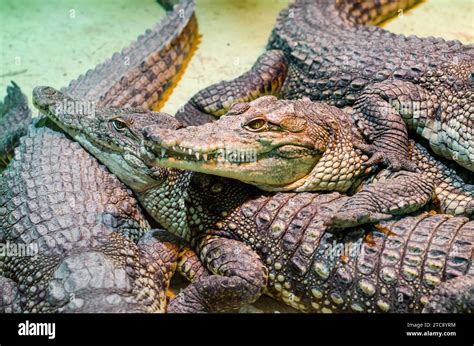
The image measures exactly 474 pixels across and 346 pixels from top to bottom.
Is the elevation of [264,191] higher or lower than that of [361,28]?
lower

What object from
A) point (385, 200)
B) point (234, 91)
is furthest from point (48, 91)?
point (385, 200)

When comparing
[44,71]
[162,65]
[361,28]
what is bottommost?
[44,71]

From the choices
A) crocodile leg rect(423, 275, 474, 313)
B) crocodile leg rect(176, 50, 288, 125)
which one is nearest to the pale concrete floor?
crocodile leg rect(176, 50, 288, 125)

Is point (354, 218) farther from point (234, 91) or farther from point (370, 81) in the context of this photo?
point (234, 91)

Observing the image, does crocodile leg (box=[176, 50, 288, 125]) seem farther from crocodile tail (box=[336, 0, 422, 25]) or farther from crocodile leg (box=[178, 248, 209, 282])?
crocodile leg (box=[178, 248, 209, 282])

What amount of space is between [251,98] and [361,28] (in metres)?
1.00

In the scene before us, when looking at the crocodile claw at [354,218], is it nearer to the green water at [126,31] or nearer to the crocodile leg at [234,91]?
the crocodile leg at [234,91]

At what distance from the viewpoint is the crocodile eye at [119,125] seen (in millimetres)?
3875

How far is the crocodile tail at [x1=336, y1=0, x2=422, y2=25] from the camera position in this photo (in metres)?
5.47

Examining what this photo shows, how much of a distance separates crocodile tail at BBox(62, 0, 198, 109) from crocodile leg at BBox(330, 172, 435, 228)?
1893 mm

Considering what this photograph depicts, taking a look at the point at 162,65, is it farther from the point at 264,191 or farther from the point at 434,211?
the point at 434,211

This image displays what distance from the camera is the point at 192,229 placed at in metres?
3.83
